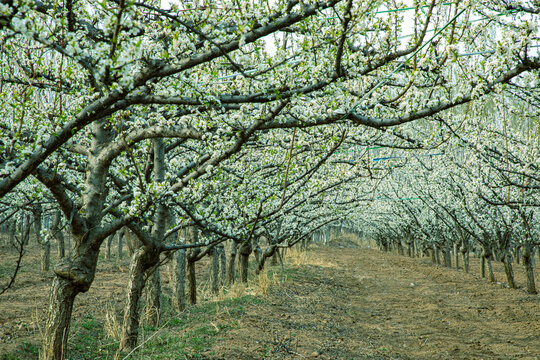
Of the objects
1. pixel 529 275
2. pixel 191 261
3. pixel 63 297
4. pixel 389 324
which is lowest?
pixel 389 324

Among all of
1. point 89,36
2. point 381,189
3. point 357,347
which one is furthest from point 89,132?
point 381,189

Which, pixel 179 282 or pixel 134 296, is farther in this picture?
pixel 179 282

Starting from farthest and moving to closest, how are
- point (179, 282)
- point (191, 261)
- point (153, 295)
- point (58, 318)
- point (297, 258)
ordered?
point (297, 258), point (191, 261), point (179, 282), point (153, 295), point (58, 318)

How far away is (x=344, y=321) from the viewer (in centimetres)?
1058

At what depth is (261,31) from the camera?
11.1ft

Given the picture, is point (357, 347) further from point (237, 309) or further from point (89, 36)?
point (89, 36)

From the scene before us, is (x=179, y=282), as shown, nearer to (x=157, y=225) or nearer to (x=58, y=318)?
(x=157, y=225)

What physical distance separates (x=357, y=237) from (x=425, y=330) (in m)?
70.3

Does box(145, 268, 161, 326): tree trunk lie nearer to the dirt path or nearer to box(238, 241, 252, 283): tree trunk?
the dirt path

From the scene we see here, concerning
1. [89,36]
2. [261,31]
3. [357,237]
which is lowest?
[357,237]

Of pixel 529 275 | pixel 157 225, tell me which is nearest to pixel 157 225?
pixel 157 225

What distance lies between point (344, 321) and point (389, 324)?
3.71ft

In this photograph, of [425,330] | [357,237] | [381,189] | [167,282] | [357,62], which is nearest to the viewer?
[357,62]

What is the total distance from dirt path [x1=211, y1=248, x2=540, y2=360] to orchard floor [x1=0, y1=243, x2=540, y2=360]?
2cm
